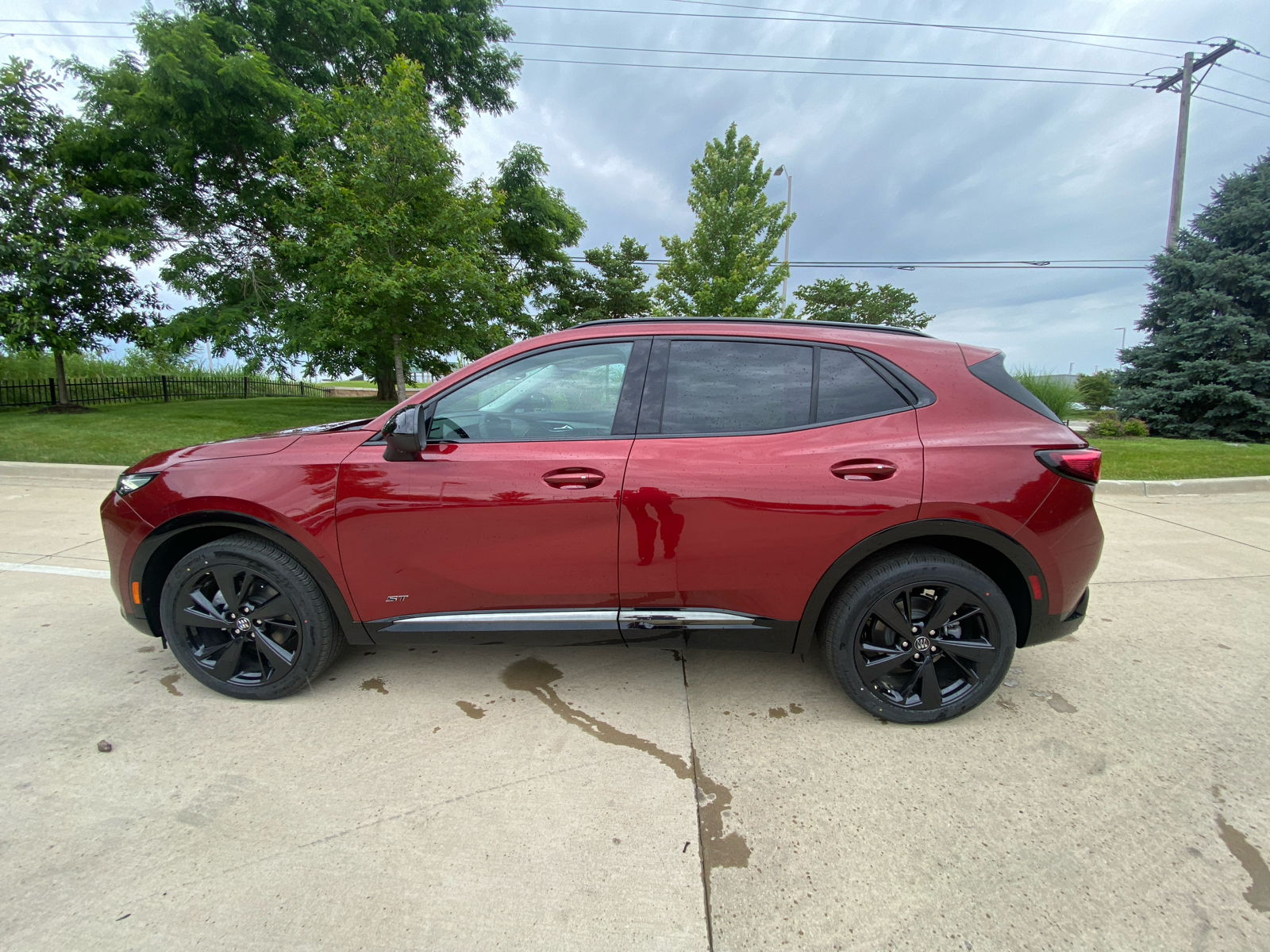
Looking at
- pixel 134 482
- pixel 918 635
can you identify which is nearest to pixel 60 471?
pixel 134 482

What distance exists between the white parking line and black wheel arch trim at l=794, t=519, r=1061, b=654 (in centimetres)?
499

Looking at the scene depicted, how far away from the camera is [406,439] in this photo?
2320 mm

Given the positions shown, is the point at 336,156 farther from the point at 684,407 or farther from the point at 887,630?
the point at 887,630

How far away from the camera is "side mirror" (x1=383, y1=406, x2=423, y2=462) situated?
7.61ft

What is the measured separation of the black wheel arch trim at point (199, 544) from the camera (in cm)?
248

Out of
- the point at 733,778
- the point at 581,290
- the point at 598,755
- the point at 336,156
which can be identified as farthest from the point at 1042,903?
the point at 581,290

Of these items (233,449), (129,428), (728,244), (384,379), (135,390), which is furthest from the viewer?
(135,390)

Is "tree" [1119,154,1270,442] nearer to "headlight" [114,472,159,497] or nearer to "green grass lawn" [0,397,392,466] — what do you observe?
"green grass lawn" [0,397,392,466]

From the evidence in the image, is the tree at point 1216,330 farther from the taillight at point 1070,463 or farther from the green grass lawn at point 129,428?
the green grass lawn at point 129,428

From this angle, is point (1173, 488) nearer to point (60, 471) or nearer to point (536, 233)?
Result: point (60, 471)

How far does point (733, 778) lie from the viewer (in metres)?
2.17

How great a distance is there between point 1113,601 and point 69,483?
11.4 metres

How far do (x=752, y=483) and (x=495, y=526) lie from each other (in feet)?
3.52

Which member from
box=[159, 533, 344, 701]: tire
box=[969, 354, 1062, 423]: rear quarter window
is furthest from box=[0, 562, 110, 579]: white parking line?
box=[969, 354, 1062, 423]: rear quarter window
